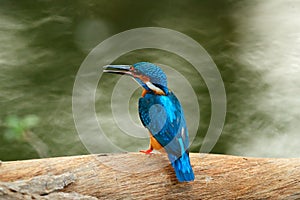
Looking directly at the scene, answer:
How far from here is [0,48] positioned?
3.94 meters

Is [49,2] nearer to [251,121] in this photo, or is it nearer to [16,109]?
[16,109]

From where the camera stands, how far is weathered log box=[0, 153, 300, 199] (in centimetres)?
178

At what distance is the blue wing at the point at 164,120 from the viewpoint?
1.78m

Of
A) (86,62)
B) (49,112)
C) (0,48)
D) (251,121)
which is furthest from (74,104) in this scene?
(251,121)

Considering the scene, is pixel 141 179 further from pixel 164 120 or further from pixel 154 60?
pixel 154 60

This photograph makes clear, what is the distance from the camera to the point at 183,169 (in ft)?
5.74

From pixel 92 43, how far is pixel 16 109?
906mm

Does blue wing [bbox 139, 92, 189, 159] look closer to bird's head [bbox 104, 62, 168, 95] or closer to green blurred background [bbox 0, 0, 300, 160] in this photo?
bird's head [bbox 104, 62, 168, 95]

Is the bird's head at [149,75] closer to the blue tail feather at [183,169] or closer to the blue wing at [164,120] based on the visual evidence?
the blue wing at [164,120]

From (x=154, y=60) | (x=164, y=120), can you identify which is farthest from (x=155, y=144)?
(x=154, y=60)

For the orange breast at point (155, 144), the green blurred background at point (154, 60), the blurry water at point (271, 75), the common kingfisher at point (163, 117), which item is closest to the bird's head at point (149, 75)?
the common kingfisher at point (163, 117)

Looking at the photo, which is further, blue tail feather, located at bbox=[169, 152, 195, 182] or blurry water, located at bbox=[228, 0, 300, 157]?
blurry water, located at bbox=[228, 0, 300, 157]

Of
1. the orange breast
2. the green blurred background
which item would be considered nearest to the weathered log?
the orange breast

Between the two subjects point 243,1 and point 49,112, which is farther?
point 243,1
